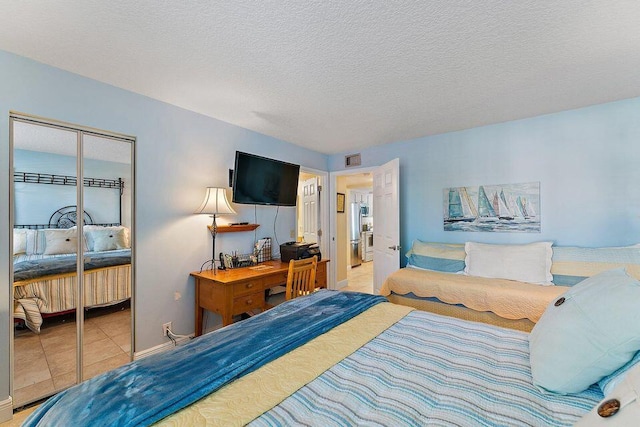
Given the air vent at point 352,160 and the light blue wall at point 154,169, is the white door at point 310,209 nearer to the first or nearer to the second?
the air vent at point 352,160

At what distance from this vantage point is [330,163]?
4.64 m

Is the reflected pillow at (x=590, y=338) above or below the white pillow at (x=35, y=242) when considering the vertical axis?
below

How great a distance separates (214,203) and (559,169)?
3.63 meters

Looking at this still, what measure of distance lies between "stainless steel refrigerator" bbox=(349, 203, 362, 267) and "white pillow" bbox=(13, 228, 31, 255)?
584 centimetres

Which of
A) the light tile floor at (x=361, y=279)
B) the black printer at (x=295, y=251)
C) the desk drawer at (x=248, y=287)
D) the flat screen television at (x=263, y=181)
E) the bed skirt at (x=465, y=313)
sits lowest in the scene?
the light tile floor at (x=361, y=279)

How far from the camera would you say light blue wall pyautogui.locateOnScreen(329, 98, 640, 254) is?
102 inches

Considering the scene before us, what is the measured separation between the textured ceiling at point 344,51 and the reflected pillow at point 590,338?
4.81 feet

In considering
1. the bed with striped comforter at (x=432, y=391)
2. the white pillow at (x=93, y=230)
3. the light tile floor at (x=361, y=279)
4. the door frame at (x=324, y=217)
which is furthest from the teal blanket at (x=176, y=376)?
the light tile floor at (x=361, y=279)

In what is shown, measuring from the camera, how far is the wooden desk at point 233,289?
2.46 m

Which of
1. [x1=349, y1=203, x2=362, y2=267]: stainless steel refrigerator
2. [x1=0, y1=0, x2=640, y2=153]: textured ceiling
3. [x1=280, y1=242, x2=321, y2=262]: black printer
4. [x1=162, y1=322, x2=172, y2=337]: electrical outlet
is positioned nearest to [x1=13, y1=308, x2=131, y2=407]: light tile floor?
[x1=162, y1=322, x2=172, y2=337]: electrical outlet

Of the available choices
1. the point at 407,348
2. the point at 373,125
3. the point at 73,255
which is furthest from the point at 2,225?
the point at 373,125

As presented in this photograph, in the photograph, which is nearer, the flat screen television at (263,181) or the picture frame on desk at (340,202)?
the flat screen television at (263,181)

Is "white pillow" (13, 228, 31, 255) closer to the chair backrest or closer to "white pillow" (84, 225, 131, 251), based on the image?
"white pillow" (84, 225, 131, 251)

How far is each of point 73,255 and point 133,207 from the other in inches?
21.6
